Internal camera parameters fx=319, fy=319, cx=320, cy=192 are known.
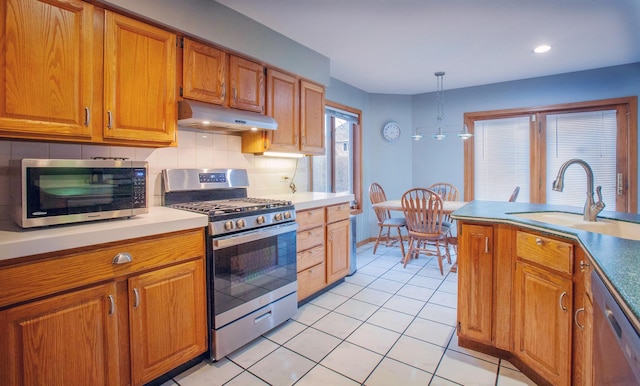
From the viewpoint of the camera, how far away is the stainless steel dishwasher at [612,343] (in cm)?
70

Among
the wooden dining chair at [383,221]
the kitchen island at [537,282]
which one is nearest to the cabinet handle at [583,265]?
the kitchen island at [537,282]

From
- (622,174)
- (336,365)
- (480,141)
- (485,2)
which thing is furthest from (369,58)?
(622,174)

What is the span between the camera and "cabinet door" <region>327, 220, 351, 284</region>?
2.91 metres

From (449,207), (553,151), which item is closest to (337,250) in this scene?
(449,207)

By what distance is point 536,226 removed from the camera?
1631 mm

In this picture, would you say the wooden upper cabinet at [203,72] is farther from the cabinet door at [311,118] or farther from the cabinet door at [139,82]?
the cabinet door at [311,118]

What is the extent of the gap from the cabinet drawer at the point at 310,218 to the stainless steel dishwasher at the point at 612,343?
1809 mm

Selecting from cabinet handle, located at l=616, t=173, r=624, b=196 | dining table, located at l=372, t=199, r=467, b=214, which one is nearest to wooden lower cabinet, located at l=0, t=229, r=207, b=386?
dining table, located at l=372, t=199, r=467, b=214

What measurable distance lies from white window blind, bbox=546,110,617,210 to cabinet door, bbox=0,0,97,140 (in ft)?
16.0

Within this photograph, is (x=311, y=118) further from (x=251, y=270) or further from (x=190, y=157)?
(x=251, y=270)

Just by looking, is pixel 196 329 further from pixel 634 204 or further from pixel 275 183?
pixel 634 204

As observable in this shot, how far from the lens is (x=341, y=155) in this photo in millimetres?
4570

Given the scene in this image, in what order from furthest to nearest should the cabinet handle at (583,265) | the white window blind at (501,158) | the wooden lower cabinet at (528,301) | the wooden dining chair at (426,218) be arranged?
the white window blind at (501,158) → the wooden dining chair at (426,218) → the wooden lower cabinet at (528,301) → the cabinet handle at (583,265)

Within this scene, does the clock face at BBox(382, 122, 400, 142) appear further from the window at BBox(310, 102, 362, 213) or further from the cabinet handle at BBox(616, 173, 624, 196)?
the cabinet handle at BBox(616, 173, 624, 196)
